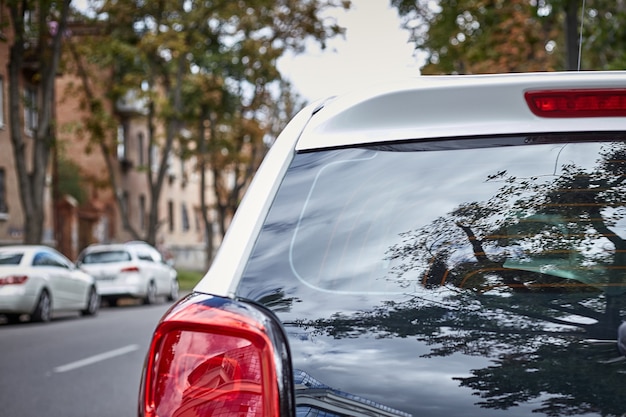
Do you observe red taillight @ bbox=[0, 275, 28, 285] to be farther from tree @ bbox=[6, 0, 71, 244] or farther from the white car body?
the white car body

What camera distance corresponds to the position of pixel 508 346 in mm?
2141

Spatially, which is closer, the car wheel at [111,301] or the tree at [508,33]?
the tree at [508,33]

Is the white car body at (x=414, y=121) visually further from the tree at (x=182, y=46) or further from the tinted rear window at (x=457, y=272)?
the tree at (x=182, y=46)

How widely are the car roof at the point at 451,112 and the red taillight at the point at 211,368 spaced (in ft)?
1.65

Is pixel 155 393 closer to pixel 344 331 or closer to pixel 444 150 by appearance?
pixel 344 331

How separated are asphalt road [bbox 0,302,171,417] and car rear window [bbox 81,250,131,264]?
29.7 ft

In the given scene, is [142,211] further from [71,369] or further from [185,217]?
[71,369]

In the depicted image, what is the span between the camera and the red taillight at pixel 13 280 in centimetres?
1908

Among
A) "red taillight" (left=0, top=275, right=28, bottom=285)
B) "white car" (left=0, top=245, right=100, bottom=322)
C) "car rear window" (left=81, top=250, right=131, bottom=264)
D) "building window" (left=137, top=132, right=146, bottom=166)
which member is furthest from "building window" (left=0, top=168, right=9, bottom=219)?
"building window" (left=137, top=132, right=146, bottom=166)

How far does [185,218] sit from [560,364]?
2497 inches

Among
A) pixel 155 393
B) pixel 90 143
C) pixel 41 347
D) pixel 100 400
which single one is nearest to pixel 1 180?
pixel 90 143

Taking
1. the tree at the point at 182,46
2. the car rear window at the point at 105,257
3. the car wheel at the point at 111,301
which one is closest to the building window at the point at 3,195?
the tree at the point at 182,46

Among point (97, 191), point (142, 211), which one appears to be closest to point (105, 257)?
point (97, 191)

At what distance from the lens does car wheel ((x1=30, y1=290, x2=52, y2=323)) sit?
1955 cm
